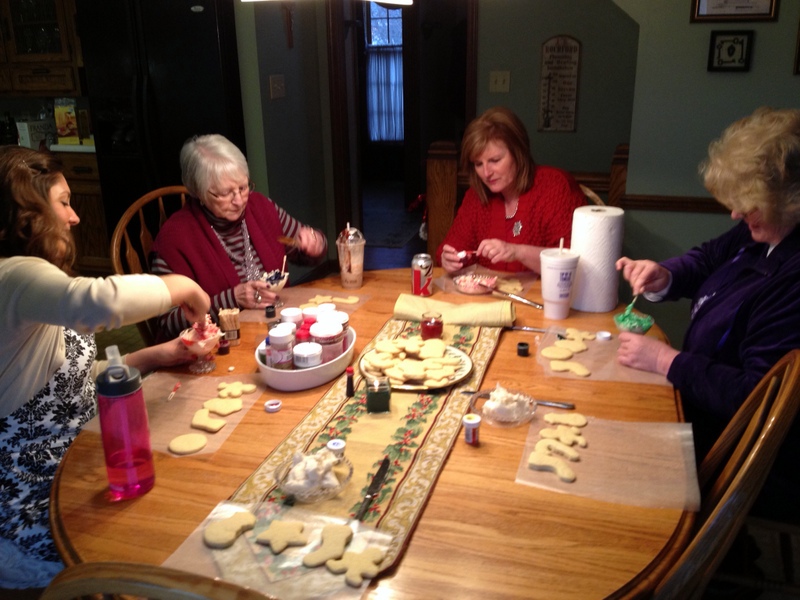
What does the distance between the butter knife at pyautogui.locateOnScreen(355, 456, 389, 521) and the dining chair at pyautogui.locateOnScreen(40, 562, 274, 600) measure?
0.39 m

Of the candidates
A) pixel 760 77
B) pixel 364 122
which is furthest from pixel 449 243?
pixel 364 122

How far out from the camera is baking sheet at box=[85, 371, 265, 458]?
1303 millimetres

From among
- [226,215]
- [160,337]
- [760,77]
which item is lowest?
[160,337]

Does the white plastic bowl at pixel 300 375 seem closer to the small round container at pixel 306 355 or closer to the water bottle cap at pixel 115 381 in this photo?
the small round container at pixel 306 355

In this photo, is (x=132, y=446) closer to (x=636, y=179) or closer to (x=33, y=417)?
(x=33, y=417)

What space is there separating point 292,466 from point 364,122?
284 inches

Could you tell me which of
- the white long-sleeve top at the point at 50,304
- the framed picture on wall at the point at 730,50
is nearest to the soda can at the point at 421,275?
the white long-sleeve top at the point at 50,304

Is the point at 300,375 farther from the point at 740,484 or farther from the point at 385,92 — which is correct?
the point at 385,92

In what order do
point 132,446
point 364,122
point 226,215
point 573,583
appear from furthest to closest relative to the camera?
point 364,122, point 226,215, point 132,446, point 573,583

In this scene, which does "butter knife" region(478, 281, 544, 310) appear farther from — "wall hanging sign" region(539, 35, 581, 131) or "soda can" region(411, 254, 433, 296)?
"wall hanging sign" region(539, 35, 581, 131)

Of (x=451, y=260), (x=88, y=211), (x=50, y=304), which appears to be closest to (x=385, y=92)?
(x=88, y=211)

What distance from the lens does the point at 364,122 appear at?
7.96 metres

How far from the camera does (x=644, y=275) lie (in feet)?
5.98

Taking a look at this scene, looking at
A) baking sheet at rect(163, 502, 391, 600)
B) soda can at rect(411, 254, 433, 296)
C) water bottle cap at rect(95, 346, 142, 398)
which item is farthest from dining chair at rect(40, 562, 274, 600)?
soda can at rect(411, 254, 433, 296)
